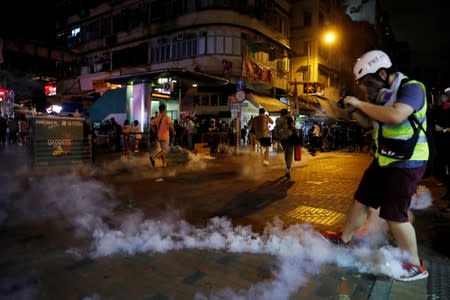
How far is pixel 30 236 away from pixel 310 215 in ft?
12.6

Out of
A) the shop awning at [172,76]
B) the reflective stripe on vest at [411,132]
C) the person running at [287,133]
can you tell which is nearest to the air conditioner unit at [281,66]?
the shop awning at [172,76]

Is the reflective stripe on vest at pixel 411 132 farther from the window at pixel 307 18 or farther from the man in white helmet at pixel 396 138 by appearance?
the window at pixel 307 18

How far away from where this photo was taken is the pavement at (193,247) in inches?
116

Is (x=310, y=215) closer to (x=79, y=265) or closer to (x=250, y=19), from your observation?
(x=79, y=265)

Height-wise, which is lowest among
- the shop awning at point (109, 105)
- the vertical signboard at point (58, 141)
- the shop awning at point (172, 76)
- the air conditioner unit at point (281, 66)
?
the vertical signboard at point (58, 141)

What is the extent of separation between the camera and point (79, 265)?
11.1ft

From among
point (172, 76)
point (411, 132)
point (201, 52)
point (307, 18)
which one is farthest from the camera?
point (307, 18)

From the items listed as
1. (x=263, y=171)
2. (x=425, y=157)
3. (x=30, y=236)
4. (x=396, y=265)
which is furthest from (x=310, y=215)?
(x=263, y=171)

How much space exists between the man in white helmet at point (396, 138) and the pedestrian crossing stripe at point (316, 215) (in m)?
1.89

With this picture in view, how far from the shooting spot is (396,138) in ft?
9.68

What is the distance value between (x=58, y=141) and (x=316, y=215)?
305 inches

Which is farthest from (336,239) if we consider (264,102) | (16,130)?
(16,130)

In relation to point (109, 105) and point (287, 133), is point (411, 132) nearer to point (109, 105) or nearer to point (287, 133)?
point (287, 133)

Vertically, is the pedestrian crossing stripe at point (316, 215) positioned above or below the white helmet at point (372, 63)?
below
